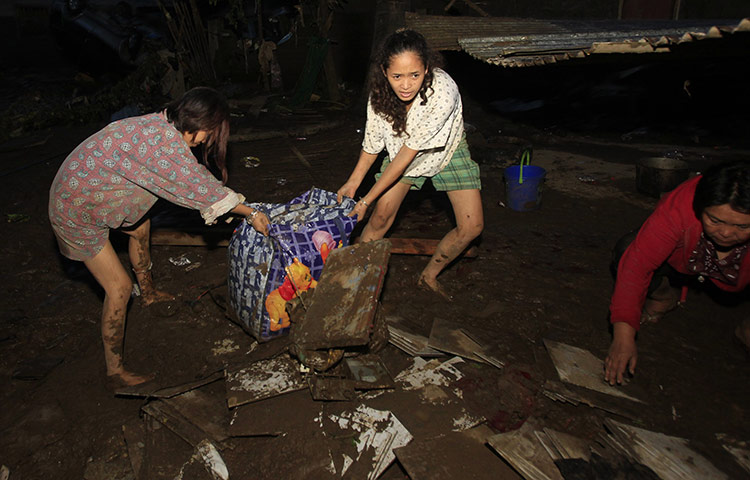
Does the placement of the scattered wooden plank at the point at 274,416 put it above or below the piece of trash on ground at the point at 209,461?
above

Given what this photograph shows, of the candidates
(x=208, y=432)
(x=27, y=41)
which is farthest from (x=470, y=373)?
(x=27, y=41)

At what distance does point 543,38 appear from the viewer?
4379mm

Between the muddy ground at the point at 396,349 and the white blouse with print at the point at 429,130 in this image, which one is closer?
the muddy ground at the point at 396,349

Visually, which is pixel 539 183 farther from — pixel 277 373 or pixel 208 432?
pixel 208 432

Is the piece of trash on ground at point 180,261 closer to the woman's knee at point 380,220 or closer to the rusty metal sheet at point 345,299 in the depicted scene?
the woman's knee at point 380,220

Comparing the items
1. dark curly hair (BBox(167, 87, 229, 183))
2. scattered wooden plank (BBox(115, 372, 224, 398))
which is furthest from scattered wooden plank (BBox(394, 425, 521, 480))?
dark curly hair (BBox(167, 87, 229, 183))

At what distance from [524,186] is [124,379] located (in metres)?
3.87

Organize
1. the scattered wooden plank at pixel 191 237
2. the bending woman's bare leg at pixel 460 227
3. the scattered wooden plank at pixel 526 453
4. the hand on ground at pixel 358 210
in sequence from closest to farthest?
the scattered wooden plank at pixel 526 453, the hand on ground at pixel 358 210, the bending woman's bare leg at pixel 460 227, the scattered wooden plank at pixel 191 237

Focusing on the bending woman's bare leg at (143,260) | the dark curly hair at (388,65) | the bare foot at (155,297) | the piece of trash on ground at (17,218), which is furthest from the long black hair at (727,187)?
the piece of trash on ground at (17,218)

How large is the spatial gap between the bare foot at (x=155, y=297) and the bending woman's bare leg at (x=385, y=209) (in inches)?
63.3

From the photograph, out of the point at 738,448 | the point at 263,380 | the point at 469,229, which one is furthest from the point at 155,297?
the point at 738,448

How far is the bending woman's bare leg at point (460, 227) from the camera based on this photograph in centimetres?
309

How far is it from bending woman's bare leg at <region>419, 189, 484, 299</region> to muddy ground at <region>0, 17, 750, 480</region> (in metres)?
0.27

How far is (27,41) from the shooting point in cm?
1384
